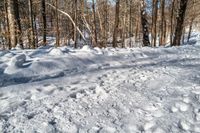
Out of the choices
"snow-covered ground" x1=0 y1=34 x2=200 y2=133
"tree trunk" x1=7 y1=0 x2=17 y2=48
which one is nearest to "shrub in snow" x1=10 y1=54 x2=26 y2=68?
"snow-covered ground" x1=0 y1=34 x2=200 y2=133

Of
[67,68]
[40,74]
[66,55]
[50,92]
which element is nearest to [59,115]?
[50,92]

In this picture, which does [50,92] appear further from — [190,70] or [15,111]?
[190,70]

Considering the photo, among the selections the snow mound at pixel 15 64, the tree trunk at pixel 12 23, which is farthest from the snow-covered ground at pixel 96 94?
the tree trunk at pixel 12 23

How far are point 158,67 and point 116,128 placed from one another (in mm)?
3006

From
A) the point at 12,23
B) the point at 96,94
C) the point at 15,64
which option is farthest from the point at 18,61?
the point at 12,23

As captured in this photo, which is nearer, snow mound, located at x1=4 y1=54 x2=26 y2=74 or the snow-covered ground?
the snow-covered ground

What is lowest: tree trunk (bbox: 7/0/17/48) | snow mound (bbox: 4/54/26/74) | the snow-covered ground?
the snow-covered ground

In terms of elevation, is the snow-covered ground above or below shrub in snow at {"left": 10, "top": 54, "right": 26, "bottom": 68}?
below

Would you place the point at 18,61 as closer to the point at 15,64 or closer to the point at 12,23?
the point at 15,64

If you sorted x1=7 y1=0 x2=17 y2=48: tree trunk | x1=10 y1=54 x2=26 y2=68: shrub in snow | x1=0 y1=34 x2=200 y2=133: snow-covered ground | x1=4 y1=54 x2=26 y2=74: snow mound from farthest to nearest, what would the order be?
x1=7 y1=0 x2=17 y2=48: tree trunk
x1=10 y1=54 x2=26 y2=68: shrub in snow
x1=4 y1=54 x2=26 y2=74: snow mound
x1=0 y1=34 x2=200 y2=133: snow-covered ground

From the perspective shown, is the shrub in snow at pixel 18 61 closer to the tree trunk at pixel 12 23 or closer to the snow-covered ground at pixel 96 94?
the snow-covered ground at pixel 96 94

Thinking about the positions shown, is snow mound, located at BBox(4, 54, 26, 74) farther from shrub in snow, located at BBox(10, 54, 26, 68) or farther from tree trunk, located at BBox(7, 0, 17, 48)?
tree trunk, located at BBox(7, 0, 17, 48)

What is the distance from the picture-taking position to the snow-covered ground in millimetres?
2879

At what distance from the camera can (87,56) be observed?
5.98m
